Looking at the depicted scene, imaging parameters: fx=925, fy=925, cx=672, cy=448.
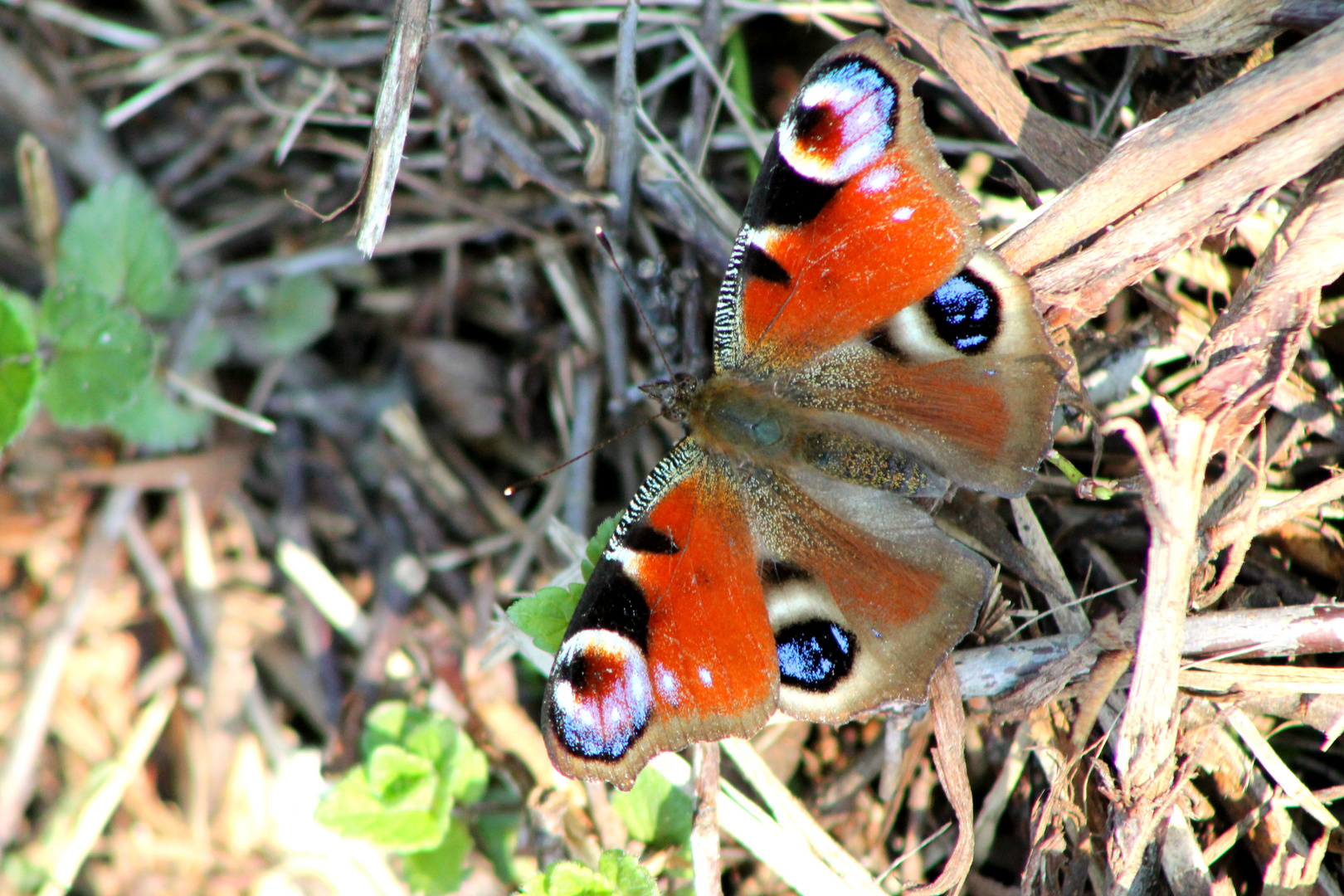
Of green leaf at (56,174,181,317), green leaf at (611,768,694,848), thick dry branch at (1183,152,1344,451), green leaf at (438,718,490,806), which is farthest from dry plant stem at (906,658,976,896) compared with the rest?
green leaf at (56,174,181,317)

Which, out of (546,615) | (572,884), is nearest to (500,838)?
(572,884)

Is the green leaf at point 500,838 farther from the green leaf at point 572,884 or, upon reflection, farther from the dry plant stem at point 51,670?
the dry plant stem at point 51,670

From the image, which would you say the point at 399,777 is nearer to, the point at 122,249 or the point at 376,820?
the point at 376,820

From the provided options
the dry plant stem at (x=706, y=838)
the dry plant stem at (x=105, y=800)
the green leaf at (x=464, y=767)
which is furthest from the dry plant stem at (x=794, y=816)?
the dry plant stem at (x=105, y=800)

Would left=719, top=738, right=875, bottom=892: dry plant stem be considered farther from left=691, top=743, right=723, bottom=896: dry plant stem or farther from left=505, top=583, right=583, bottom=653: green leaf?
left=505, top=583, right=583, bottom=653: green leaf

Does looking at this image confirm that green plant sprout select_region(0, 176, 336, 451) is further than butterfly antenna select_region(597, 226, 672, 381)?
Yes

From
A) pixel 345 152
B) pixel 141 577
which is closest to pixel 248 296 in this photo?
pixel 345 152
